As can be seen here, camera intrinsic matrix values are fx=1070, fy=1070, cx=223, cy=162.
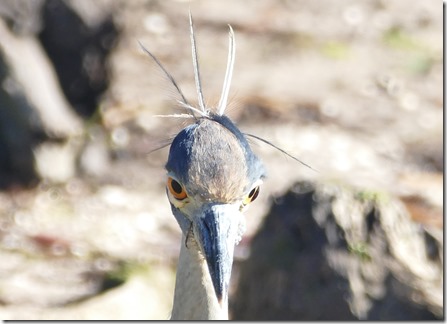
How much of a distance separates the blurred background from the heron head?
21.3 inches

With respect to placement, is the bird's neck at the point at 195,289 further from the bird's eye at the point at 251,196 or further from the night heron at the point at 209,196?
the bird's eye at the point at 251,196

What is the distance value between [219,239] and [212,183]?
190 mm

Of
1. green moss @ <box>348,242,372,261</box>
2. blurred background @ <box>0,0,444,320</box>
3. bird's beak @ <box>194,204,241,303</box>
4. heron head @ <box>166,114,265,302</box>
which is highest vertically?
blurred background @ <box>0,0,444,320</box>

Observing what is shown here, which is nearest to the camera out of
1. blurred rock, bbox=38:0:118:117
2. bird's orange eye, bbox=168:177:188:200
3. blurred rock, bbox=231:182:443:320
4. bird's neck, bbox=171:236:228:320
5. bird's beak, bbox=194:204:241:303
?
bird's beak, bbox=194:204:241:303

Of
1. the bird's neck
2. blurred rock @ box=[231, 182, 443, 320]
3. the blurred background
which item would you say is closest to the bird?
the bird's neck

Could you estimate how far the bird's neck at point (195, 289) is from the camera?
11.7 ft

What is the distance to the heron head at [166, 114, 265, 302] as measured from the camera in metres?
3.29

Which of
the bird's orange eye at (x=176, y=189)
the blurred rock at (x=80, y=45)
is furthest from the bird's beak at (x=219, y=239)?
the blurred rock at (x=80, y=45)

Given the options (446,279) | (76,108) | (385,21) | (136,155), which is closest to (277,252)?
(446,279)

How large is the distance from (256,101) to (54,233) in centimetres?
241

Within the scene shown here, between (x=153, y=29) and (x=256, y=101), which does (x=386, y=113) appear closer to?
(x=256, y=101)

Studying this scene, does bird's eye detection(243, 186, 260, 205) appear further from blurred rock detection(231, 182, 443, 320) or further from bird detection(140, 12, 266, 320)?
blurred rock detection(231, 182, 443, 320)

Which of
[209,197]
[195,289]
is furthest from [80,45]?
[209,197]

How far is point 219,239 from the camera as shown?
3250 mm
